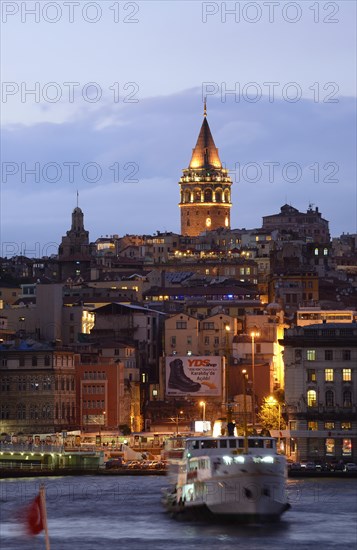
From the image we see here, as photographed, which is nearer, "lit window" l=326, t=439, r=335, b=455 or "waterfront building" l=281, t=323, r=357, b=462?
"lit window" l=326, t=439, r=335, b=455

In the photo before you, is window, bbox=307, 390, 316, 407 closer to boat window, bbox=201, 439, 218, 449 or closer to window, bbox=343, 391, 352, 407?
window, bbox=343, 391, 352, 407

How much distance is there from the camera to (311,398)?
12838 centimetres

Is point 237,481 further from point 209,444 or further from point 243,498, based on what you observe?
point 209,444

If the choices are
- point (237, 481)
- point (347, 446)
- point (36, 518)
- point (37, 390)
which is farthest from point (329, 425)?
point (36, 518)

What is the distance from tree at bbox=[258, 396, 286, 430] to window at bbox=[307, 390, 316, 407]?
5.63 meters

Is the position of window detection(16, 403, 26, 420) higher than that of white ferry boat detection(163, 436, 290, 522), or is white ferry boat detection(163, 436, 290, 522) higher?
window detection(16, 403, 26, 420)

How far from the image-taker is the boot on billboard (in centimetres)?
14850

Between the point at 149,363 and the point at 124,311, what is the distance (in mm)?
5074

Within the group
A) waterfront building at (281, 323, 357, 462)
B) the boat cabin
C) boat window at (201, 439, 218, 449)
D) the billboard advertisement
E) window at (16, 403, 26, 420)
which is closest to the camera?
the boat cabin

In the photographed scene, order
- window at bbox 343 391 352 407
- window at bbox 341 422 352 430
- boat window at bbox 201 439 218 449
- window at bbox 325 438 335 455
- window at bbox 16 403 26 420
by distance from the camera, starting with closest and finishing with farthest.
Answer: boat window at bbox 201 439 218 449 < window at bbox 325 438 335 455 < window at bbox 341 422 352 430 < window at bbox 343 391 352 407 < window at bbox 16 403 26 420

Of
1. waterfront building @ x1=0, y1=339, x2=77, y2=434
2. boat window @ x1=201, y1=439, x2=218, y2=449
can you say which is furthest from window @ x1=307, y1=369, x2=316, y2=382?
boat window @ x1=201, y1=439, x2=218, y2=449

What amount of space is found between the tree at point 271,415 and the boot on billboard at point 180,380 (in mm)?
8608

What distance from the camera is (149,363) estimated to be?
15950 centimetres

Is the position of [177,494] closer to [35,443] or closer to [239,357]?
[35,443]
